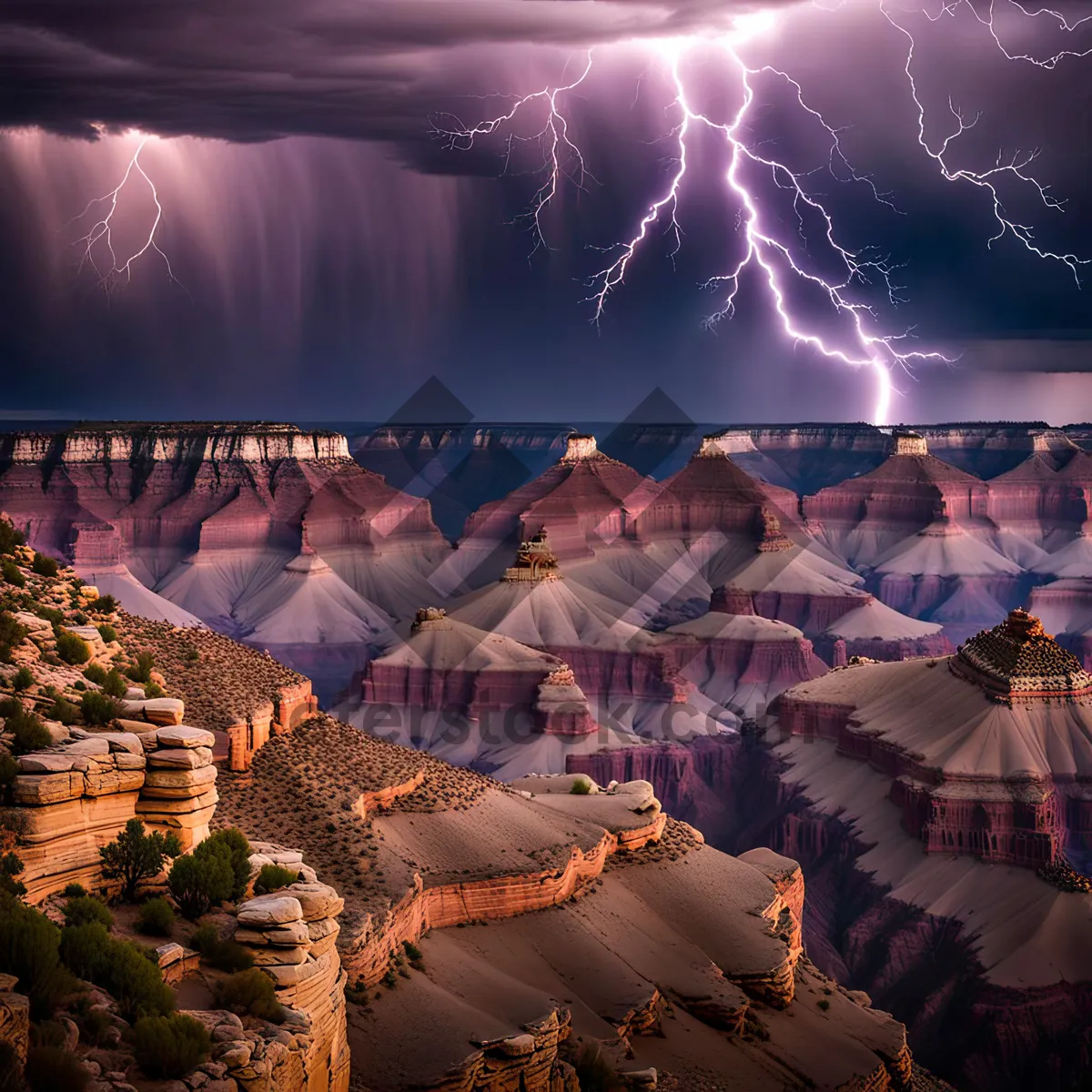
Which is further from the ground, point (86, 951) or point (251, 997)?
point (86, 951)

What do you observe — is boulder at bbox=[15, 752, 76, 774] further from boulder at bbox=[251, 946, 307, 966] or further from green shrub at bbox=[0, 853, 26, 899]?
boulder at bbox=[251, 946, 307, 966]

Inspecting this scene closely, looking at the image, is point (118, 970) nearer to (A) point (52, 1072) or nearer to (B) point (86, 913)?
(B) point (86, 913)

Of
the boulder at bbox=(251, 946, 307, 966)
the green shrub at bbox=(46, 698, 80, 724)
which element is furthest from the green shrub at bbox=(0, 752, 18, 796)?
the boulder at bbox=(251, 946, 307, 966)

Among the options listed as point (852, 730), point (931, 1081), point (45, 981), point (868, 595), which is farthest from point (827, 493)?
point (45, 981)

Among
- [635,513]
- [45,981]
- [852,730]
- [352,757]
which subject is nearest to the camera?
[45,981]

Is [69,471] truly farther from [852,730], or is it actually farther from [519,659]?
[852,730]

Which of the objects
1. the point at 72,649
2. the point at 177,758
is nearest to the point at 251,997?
the point at 177,758

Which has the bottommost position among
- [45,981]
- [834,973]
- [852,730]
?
[834,973]
